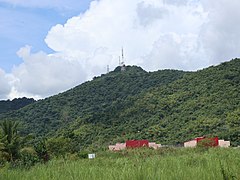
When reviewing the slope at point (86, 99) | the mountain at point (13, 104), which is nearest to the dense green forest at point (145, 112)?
the slope at point (86, 99)

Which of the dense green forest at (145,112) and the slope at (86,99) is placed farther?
the slope at (86,99)

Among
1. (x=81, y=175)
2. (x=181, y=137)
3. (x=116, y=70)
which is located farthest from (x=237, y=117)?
(x=116, y=70)

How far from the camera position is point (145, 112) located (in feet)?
173

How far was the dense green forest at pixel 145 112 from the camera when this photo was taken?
41.5 m

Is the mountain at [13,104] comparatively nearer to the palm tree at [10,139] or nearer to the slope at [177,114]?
the slope at [177,114]

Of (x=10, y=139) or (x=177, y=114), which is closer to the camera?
(x=10, y=139)

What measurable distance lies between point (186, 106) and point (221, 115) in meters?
7.37

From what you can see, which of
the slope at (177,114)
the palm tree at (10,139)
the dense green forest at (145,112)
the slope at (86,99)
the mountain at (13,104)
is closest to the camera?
the palm tree at (10,139)

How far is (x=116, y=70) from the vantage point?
91.8m

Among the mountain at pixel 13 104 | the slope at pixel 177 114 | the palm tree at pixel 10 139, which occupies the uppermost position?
the mountain at pixel 13 104

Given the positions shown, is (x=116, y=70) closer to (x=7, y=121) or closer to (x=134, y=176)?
(x=7, y=121)

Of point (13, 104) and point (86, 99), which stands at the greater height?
Answer: point (13, 104)

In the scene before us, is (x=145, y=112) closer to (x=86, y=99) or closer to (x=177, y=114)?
(x=177, y=114)

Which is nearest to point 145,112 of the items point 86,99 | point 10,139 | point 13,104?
point 86,99
